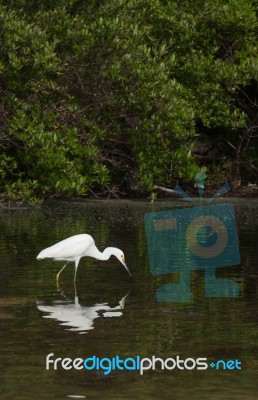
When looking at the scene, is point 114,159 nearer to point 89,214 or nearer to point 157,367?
point 89,214

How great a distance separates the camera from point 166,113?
24969mm

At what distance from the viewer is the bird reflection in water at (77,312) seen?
11031mm

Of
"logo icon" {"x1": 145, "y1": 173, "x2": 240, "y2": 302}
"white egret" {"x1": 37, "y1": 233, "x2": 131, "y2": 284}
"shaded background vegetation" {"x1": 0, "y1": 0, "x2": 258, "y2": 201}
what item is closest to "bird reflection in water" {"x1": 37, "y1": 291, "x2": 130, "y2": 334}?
"logo icon" {"x1": 145, "y1": 173, "x2": 240, "y2": 302}

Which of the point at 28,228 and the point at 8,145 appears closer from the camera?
the point at 28,228

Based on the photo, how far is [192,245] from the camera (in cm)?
1823

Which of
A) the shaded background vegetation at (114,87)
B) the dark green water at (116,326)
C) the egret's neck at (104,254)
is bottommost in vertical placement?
the dark green water at (116,326)

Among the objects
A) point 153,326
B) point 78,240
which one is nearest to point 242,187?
point 78,240

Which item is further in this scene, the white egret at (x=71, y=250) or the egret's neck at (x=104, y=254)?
the egret's neck at (x=104, y=254)

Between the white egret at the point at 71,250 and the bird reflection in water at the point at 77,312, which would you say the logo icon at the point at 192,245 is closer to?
the white egret at the point at 71,250

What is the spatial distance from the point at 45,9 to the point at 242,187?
742 centimetres

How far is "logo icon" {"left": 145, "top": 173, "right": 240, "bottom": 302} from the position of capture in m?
13.6

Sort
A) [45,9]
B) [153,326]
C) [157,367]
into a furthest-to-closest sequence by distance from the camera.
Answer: [45,9], [153,326], [157,367]

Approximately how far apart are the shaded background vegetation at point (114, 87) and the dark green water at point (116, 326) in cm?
596

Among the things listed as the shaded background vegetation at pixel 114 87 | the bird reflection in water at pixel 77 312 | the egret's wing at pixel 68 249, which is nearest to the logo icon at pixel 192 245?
the bird reflection in water at pixel 77 312
